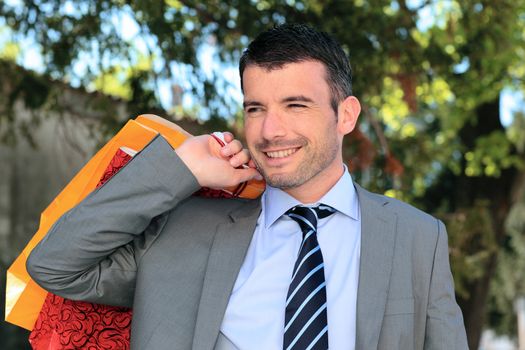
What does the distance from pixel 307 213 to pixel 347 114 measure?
1.09 ft

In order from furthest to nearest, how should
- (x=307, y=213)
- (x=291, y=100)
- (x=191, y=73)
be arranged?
1. (x=191, y=73)
2. (x=307, y=213)
3. (x=291, y=100)

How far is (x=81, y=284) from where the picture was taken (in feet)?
8.00

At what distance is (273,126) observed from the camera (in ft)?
8.11

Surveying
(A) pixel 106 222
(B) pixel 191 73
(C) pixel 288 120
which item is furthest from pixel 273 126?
(B) pixel 191 73

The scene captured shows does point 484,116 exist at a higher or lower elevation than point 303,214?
higher

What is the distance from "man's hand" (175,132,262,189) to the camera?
248 cm

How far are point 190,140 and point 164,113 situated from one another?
11.2ft

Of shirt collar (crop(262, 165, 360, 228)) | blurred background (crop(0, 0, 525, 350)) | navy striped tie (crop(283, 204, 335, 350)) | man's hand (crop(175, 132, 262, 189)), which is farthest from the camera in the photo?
blurred background (crop(0, 0, 525, 350))

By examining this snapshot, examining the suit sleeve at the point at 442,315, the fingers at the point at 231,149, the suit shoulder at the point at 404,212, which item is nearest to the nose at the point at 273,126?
the fingers at the point at 231,149

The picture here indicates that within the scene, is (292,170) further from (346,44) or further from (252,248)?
(346,44)

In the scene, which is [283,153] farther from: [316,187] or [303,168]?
[316,187]

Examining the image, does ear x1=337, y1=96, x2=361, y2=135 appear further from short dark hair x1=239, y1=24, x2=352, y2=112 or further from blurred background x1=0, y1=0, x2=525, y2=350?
blurred background x1=0, y1=0, x2=525, y2=350

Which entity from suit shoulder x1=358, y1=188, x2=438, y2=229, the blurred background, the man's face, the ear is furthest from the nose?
the blurred background

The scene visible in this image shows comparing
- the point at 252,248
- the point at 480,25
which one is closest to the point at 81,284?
the point at 252,248
